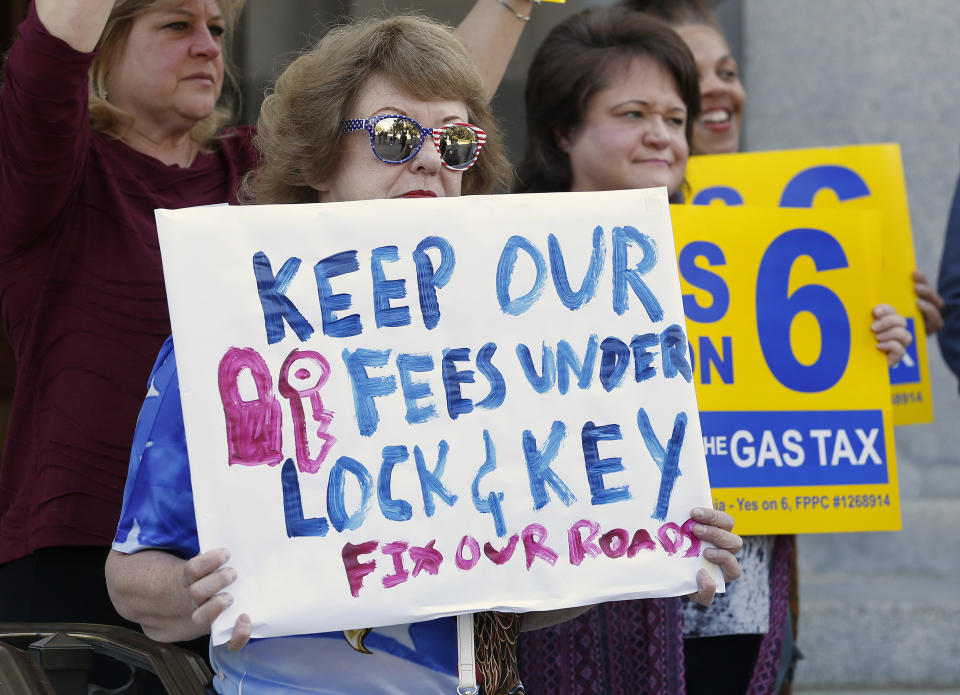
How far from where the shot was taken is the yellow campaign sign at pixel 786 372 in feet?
8.11

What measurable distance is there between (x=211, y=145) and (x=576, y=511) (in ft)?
4.39

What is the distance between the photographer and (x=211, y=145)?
2.60m

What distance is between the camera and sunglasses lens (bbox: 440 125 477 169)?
5.81 ft

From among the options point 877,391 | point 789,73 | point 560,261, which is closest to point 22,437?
point 560,261

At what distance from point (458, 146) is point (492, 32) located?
987 mm

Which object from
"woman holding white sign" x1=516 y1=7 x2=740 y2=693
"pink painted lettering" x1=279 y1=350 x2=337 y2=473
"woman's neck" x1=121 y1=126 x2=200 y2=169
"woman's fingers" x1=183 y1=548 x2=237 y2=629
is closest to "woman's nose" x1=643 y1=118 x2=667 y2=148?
"woman holding white sign" x1=516 y1=7 x2=740 y2=693

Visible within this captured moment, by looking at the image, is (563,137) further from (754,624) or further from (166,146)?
(754,624)

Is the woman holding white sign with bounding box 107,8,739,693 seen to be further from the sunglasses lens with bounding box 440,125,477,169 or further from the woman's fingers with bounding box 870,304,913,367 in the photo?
the woman's fingers with bounding box 870,304,913,367

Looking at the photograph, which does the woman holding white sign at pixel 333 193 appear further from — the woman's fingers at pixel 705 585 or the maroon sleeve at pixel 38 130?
the maroon sleeve at pixel 38 130

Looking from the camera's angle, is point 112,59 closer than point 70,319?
No

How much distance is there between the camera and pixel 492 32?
2684mm

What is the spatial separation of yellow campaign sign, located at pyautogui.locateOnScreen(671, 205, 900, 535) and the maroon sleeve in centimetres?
118

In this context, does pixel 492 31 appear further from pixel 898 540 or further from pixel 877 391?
pixel 898 540

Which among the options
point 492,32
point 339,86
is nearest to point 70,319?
point 339,86
